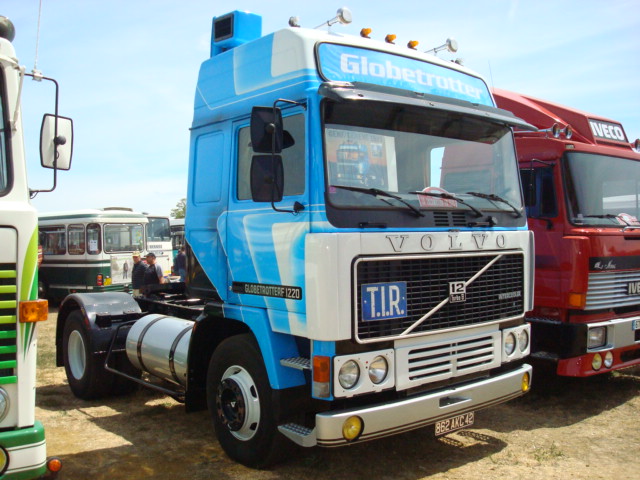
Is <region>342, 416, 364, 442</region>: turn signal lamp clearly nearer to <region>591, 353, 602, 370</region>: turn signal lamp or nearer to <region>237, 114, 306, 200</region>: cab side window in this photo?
<region>237, 114, 306, 200</region>: cab side window

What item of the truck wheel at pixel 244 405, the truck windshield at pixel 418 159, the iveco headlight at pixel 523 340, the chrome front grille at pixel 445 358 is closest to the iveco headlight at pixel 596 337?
the iveco headlight at pixel 523 340

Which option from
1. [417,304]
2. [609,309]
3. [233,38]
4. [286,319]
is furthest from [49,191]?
[609,309]

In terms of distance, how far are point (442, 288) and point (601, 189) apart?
3.26 metres

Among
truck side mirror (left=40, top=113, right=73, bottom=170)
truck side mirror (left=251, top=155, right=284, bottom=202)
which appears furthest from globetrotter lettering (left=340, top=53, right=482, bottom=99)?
truck side mirror (left=40, top=113, right=73, bottom=170)

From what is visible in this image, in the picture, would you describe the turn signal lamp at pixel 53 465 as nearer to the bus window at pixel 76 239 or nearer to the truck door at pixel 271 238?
the truck door at pixel 271 238

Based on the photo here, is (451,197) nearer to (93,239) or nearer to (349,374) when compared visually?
(349,374)

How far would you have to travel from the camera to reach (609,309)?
6660 mm

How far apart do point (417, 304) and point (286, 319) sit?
95 cm

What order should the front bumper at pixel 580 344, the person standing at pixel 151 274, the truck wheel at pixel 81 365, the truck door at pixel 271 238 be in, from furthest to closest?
the person standing at pixel 151 274
the truck wheel at pixel 81 365
the front bumper at pixel 580 344
the truck door at pixel 271 238

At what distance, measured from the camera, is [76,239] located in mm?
18047

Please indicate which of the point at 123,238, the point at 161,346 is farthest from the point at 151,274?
the point at 123,238

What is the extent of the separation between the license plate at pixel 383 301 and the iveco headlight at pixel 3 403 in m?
2.23

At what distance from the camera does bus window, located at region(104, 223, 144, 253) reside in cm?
1780

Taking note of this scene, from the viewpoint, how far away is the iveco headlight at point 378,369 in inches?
167
